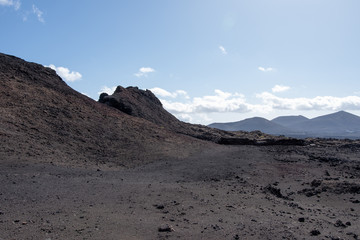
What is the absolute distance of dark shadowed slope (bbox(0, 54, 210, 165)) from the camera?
13.5 meters

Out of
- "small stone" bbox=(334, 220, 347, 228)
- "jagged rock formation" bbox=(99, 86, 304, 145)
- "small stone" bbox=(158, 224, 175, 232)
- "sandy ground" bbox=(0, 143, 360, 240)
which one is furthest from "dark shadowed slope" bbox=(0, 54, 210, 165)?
"small stone" bbox=(334, 220, 347, 228)

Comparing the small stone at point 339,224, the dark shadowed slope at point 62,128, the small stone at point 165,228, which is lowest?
the small stone at point 339,224

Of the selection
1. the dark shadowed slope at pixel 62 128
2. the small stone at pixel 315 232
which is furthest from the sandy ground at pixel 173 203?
the dark shadowed slope at pixel 62 128

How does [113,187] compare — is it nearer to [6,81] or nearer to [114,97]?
[6,81]

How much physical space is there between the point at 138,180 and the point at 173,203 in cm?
311

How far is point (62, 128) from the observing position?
1623 cm

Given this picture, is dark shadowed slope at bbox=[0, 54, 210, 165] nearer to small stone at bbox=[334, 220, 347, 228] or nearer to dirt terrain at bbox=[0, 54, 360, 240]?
dirt terrain at bbox=[0, 54, 360, 240]

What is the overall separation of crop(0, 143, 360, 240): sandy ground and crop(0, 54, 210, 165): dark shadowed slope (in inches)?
74.4

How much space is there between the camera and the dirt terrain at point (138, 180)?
650 centimetres

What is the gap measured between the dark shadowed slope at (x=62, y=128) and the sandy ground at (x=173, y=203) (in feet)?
6.20

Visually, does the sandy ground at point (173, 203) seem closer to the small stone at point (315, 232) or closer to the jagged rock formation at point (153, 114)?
the small stone at point (315, 232)

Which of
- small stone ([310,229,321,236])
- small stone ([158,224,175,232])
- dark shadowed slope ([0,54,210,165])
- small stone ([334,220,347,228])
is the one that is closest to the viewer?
small stone ([158,224,175,232])

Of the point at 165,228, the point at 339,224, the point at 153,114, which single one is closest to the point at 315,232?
the point at 339,224

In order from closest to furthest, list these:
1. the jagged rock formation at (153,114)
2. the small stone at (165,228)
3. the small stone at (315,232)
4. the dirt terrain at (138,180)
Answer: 1. the small stone at (165,228)
2. the dirt terrain at (138,180)
3. the small stone at (315,232)
4. the jagged rock formation at (153,114)
